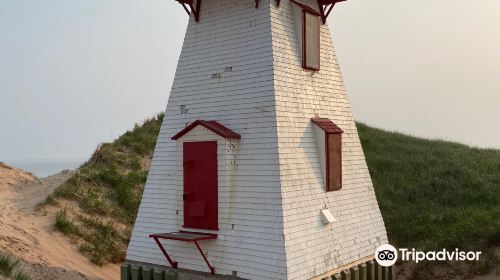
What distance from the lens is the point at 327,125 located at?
461 inches

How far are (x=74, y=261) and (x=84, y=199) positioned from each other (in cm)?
400

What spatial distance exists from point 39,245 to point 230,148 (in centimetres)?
824

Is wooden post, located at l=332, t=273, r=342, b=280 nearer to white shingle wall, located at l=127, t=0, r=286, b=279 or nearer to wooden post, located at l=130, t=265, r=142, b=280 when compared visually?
white shingle wall, located at l=127, t=0, r=286, b=279

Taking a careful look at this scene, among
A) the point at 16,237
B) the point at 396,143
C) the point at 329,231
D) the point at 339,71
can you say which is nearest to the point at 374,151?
the point at 396,143

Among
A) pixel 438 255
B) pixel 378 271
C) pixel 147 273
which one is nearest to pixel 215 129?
pixel 147 273

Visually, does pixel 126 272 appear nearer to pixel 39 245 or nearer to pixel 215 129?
pixel 39 245

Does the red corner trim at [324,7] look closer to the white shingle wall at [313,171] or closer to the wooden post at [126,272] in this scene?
the white shingle wall at [313,171]

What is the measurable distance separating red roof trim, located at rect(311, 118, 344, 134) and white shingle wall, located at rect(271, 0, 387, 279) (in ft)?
0.58

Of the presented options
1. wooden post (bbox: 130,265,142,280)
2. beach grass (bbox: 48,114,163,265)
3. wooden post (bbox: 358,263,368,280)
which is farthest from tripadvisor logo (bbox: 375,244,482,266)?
beach grass (bbox: 48,114,163,265)

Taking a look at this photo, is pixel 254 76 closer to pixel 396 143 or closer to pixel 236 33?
pixel 236 33

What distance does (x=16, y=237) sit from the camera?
591 inches

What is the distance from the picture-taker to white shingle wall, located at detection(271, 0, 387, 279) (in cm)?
1052

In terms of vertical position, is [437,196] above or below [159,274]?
above

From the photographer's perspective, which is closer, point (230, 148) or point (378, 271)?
point (230, 148)
